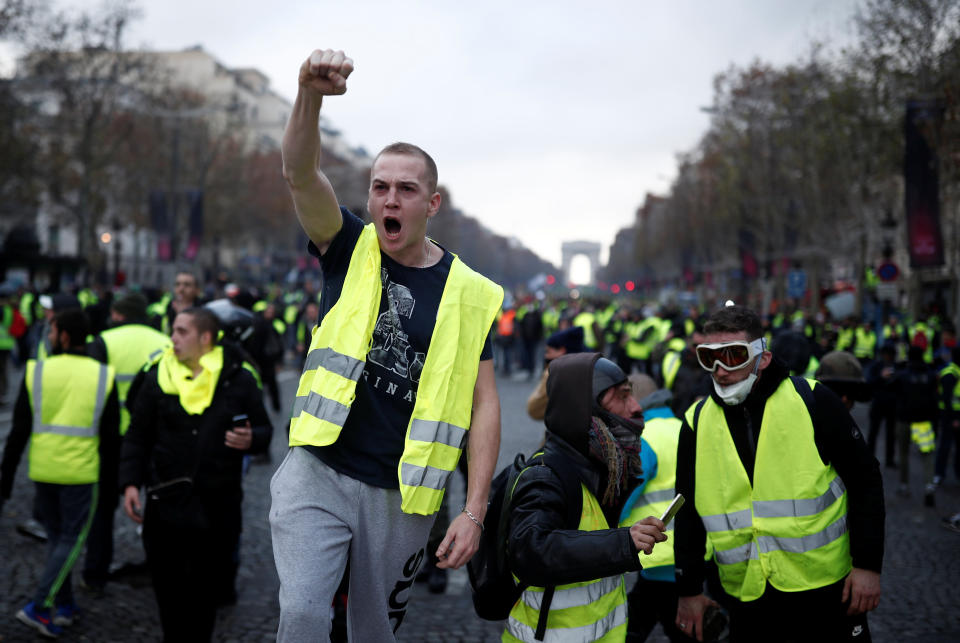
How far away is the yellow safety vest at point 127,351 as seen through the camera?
6.84 metres

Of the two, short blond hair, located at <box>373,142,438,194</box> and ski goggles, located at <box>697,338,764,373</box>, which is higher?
short blond hair, located at <box>373,142,438,194</box>

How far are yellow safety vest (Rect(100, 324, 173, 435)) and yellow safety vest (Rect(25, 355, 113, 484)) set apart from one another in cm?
92

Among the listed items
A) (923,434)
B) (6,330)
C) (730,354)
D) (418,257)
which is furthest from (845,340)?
(418,257)

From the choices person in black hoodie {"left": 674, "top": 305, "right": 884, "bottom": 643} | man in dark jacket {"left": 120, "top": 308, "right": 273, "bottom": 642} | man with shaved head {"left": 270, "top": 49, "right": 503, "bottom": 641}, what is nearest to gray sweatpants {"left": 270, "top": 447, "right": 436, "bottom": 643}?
man with shaved head {"left": 270, "top": 49, "right": 503, "bottom": 641}

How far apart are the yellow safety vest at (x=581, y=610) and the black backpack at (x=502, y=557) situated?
0.04m

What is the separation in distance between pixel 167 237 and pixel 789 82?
22828 millimetres

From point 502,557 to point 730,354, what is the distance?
116 centimetres

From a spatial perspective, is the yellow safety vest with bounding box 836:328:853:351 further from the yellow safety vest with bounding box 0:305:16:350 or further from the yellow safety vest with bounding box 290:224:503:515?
the yellow safety vest with bounding box 290:224:503:515

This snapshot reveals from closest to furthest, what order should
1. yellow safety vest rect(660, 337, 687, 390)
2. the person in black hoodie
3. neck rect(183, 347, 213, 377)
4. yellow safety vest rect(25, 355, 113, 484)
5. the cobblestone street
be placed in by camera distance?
1. the person in black hoodie
2. neck rect(183, 347, 213, 377)
3. the cobblestone street
4. yellow safety vest rect(25, 355, 113, 484)
5. yellow safety vest rect(660, 337, 687, 390)

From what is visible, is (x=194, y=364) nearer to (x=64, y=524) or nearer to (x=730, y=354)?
(x=64, y=524)

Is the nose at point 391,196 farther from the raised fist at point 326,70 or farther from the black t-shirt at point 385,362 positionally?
the raised fist at point 326,70

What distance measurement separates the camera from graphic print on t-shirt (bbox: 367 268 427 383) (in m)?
2.90

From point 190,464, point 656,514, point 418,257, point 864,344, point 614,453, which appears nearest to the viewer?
point 418,257

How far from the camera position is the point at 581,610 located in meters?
3.13
